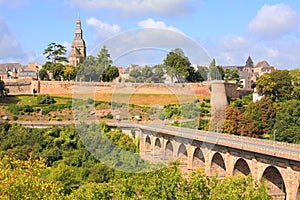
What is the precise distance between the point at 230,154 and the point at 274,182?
3.68m

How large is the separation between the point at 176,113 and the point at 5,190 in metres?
12.1

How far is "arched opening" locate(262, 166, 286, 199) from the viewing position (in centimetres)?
2512

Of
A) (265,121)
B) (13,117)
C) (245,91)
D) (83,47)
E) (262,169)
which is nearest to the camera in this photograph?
(262,169)

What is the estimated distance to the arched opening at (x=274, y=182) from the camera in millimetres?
25125

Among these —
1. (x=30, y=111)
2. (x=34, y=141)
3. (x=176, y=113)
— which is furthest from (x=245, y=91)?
(x=176, y=113)

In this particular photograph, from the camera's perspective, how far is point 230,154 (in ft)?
93.5

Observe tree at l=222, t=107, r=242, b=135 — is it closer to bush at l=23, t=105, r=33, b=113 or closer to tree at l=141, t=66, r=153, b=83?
bush at l=23, t=105, r=33, b=113

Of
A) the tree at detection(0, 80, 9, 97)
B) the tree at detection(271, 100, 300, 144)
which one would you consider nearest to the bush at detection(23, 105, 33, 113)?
the tree at detection(0, 80, 9, 97)

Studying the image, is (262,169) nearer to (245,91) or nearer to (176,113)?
(176,113)

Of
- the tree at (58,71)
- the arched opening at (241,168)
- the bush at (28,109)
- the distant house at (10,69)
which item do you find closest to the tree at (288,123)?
the arched opening at (241,168)

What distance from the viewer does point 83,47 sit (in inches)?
3002

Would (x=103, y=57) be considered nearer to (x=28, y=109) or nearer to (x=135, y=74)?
(x=135, y=74)

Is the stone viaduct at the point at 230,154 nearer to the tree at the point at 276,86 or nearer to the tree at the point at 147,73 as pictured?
the tree at the point at 147,73

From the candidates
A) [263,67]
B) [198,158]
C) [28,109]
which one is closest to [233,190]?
[198,158]
